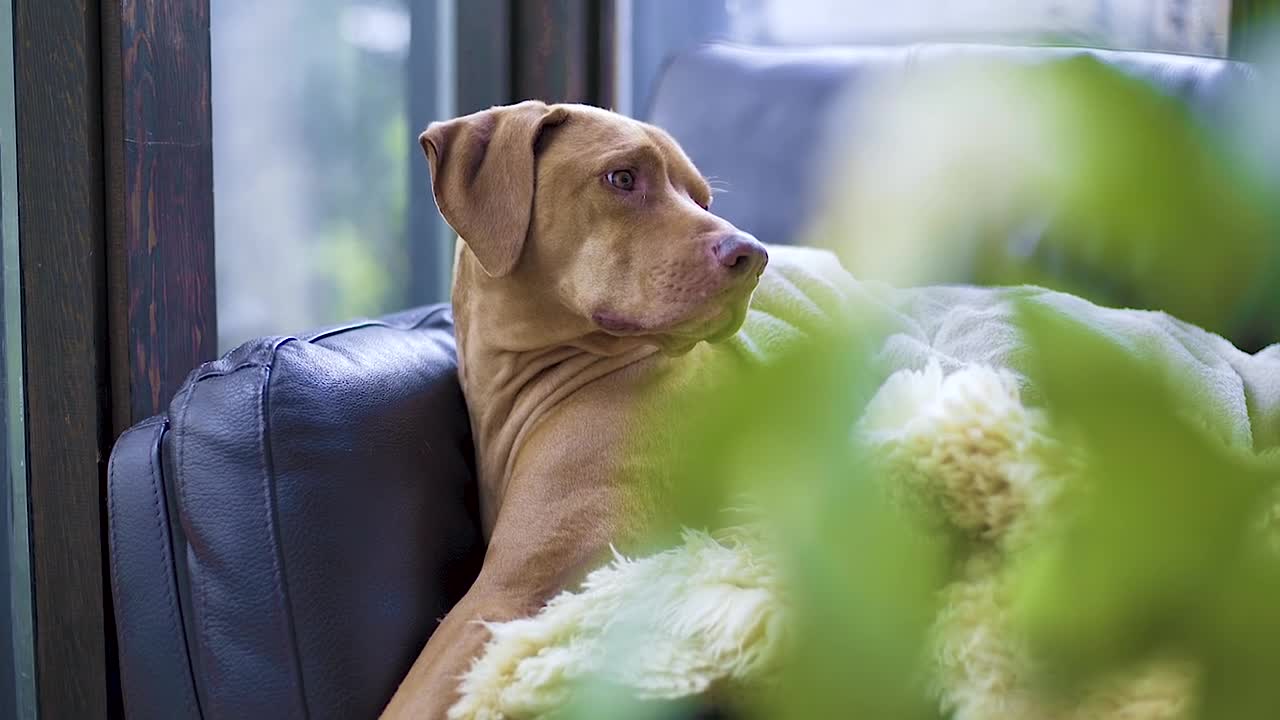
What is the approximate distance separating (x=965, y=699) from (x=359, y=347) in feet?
3.66

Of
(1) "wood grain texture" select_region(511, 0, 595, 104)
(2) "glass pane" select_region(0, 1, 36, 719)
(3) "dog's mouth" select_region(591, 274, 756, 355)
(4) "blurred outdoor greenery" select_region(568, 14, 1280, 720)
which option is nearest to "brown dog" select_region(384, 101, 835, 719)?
(3) "dog's mouth" select_region(591, 274, 756, 355)

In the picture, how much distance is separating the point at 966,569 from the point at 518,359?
3.68 ft

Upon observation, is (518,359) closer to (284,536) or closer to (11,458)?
(284,536)

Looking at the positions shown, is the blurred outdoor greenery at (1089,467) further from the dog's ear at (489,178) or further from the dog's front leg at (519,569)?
the dog's ear at (489,178)

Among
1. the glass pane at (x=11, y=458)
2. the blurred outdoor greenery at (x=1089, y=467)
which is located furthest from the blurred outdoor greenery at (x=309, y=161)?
the blurred outdoor greenery at (x=1089, y=467)

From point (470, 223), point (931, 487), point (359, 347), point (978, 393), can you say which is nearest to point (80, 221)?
point (359, 347)

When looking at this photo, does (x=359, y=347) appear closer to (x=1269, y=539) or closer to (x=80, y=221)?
(x=80, y=221)

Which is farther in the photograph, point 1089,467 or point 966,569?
point 966,569

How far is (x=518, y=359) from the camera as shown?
1453mm

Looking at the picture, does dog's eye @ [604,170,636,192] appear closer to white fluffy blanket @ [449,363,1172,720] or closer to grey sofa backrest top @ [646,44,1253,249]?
white fluffy blanket @ [449,363,1172,720]

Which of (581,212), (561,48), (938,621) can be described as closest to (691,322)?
(581,212)

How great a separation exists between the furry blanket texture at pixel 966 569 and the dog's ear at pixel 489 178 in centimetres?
49

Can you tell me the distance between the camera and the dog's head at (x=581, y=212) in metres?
1.30

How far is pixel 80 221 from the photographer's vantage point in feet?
4.76
